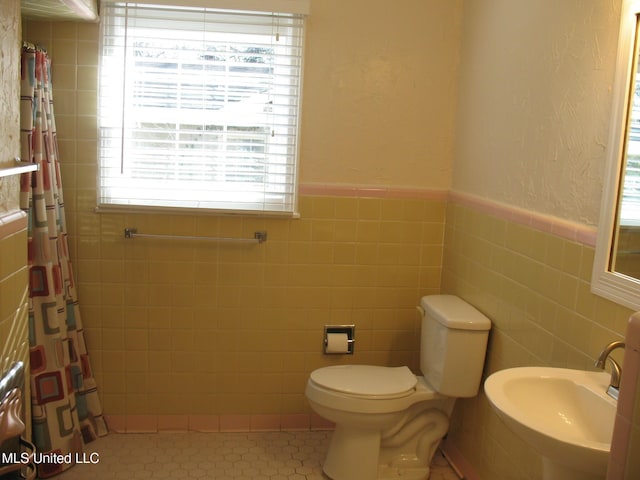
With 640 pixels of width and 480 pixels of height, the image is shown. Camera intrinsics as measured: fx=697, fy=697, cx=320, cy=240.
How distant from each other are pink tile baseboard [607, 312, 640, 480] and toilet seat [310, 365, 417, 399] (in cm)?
147

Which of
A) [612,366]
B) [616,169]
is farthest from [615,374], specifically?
[616,169]

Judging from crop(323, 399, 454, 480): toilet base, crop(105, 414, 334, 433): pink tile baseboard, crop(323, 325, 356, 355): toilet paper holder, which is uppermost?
crop(323, 325, 356, 355): toilet paper holder

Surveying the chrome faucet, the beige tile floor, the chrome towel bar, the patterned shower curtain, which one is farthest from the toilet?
the patterned shower curtain

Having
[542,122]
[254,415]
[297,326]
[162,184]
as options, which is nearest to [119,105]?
[162,184]

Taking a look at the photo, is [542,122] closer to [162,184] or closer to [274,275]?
[274,275]

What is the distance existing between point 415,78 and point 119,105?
141cm

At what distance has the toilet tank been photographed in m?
2.88

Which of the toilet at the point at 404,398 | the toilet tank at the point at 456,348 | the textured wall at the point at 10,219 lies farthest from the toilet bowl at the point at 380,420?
the textured wall at the point at 10,219

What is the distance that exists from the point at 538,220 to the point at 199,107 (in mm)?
1650

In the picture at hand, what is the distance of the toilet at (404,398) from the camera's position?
2.88 m

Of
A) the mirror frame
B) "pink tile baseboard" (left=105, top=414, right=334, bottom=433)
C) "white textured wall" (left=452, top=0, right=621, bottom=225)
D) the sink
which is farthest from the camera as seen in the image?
"pink tile baseboard" (left=105, top=414, right=334, bottom=433)

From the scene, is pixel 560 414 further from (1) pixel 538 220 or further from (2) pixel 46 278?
(2) pixel 46 278

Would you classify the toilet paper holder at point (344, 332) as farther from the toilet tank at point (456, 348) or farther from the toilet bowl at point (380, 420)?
the toilet tank at point (456, 348)

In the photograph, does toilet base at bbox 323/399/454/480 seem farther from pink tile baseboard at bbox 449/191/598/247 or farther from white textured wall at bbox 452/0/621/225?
white textured wall at bbox 452/0/621/225
